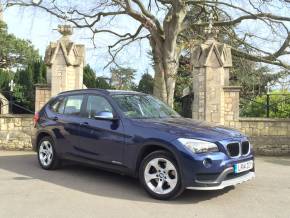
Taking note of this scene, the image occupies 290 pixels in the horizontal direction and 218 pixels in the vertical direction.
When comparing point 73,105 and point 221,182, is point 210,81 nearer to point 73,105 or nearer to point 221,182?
point 73,105

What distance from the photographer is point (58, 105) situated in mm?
8938

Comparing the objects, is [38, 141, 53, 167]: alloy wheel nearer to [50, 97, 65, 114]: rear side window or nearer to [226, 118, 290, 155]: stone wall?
[50, 97, 65, 114]: rear side window

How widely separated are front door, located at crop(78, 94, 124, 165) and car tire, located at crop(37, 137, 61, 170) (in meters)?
0.99

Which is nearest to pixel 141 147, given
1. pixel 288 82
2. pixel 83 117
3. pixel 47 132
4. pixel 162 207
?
pixel 162 207

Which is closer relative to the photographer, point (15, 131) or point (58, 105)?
point (58, 105)

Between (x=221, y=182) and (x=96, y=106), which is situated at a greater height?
(x=96, y=106)

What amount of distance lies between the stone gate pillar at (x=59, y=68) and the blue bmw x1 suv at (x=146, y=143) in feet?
12.5

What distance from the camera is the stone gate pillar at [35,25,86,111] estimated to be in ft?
41.2

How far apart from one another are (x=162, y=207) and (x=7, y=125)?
771 cm

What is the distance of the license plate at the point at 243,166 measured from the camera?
21.5 feet

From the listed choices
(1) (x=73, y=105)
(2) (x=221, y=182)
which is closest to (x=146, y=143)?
(2) (x=221, y=182)

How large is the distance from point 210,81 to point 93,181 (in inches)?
219

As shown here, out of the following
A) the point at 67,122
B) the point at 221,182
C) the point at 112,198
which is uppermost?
the point at 67,122

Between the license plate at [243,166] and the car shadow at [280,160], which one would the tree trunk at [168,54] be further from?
the license plate at [243,166]
